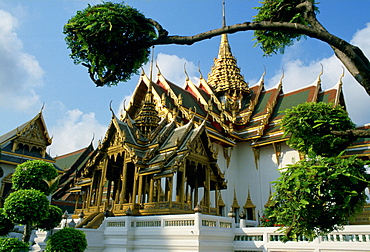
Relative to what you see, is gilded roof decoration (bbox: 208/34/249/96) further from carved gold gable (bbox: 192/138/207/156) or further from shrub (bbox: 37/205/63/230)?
shrub (bbox: 37/205/63/230)

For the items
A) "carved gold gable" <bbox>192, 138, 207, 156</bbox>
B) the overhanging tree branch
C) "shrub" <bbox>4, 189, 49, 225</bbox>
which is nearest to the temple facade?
"carved gold gable" <bbox>192, 138, 207, 156</bbox>

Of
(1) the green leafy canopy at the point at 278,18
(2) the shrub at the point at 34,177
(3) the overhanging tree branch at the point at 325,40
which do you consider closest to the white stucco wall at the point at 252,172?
(2) the shrub at the point at 34,177

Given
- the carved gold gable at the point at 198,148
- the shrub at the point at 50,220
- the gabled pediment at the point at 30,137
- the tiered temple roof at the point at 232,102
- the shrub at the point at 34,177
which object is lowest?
the shrub at the point at 50,220

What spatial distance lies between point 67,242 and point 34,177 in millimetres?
1472

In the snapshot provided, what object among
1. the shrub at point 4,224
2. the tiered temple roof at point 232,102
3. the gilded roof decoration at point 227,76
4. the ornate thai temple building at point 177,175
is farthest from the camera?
the gilded roof decoration at point 227,76

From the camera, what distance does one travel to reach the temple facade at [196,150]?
7805mm

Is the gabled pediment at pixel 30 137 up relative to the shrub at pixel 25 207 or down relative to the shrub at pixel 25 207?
up

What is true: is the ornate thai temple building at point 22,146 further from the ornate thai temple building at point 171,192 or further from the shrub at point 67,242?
the shrub at point 67,242

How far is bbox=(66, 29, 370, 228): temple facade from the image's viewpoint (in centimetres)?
780

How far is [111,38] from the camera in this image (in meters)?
3.90

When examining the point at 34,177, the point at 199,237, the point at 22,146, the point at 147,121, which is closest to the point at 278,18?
the point at 199,237

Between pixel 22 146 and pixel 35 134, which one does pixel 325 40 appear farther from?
pixel 35 134

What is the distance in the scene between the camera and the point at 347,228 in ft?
18.6

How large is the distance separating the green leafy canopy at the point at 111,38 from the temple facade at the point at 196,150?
7.45ft
